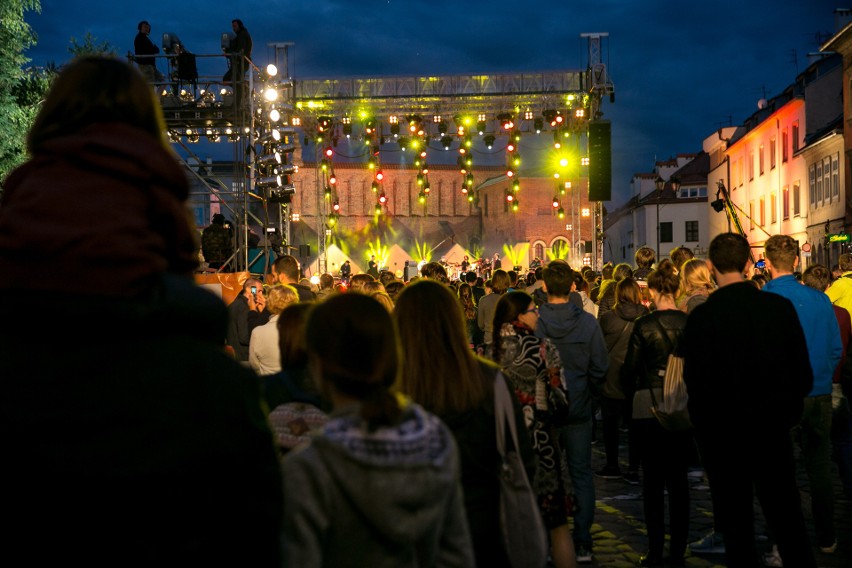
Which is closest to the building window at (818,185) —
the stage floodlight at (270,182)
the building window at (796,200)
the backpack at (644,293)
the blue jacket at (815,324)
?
the building window at (796,200)

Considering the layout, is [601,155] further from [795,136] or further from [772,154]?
[772,154]

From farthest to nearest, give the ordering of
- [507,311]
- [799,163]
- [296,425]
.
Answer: [799,163]
[507,311]
[296,425]

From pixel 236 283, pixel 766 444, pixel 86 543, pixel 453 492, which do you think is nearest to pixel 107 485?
pixel 86 543

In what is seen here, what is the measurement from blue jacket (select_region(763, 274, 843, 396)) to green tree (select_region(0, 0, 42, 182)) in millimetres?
22624

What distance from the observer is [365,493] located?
234cm

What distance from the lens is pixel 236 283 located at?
49.8 ft

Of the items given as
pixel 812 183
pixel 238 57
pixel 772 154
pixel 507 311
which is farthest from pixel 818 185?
pixel 507 311

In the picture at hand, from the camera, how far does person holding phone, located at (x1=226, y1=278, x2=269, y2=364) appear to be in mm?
9367

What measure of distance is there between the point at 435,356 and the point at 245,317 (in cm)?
621

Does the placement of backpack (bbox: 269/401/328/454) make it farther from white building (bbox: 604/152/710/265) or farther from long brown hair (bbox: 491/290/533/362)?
white building (bbox: 604/152/710/265)

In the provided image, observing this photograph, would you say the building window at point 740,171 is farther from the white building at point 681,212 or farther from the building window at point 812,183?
the building window at point 812,183

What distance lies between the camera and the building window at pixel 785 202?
4419 centimetres

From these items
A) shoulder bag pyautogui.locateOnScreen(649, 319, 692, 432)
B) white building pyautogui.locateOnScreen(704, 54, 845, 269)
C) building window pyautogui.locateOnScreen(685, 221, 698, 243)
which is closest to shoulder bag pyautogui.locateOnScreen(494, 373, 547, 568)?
shoulder bag pyautogui.locateOnScreen(649, 319, 692, 432)

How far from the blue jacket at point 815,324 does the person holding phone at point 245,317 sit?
494cm
